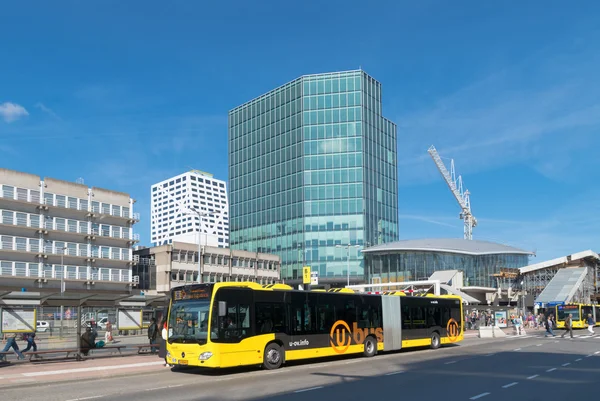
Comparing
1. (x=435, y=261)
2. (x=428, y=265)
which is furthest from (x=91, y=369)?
(x=435, y=261)

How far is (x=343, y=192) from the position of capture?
101 m

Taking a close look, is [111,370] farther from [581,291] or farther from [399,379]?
[581,291]

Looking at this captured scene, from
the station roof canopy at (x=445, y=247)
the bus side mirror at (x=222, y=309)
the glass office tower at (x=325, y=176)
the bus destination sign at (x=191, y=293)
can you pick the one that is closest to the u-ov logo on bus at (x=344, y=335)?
the bus side mirror at (x=222, y=309)

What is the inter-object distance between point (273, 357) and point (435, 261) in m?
75.7

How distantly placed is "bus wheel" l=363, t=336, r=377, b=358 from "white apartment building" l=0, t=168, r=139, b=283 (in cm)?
5267

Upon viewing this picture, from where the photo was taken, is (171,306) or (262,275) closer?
(171,306)

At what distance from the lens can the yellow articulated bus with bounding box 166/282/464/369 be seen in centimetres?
1939

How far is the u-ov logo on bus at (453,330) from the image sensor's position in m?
32.0

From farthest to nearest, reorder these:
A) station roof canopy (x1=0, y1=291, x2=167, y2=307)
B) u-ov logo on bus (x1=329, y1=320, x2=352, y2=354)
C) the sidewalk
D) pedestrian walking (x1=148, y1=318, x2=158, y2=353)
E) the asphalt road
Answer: pedestrian walking (x1=148, y1=318, x2=158, y2=353) → u-ov logo on bus (x1=329, y1=320, x2=352, y2=354) → station roof canopy (x1=0, y1=291, x2=167, y2=307) → the sidewalk → the asphalt road

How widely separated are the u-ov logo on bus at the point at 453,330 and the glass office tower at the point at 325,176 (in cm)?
6423

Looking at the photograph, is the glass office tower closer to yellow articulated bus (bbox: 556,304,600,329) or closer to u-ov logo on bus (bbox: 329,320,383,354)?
yellow articulated bus (bbox: 556,304,600,329)

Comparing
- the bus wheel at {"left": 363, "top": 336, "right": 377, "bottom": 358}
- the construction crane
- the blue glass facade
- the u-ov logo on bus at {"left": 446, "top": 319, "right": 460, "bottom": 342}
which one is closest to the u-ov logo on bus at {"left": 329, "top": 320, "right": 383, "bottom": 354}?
the bus wheel at {"left": 363, "top": 336, "right": 377, "bottom": 358}

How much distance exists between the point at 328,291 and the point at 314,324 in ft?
6.49

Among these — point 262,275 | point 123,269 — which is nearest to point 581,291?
point 262,275
